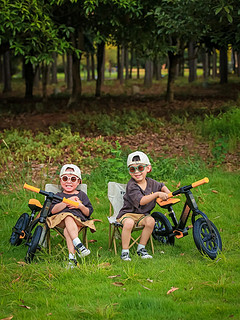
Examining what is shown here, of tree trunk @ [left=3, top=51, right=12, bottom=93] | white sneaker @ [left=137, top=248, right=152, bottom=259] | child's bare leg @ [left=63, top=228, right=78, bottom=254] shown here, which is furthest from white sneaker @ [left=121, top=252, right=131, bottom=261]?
tree trunk @ [left=3, top=51, right=12, bottom=93]

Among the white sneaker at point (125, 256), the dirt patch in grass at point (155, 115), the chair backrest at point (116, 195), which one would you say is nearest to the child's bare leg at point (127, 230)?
the white sneaker at point (125, 256)

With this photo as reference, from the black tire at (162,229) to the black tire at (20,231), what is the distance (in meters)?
1.66

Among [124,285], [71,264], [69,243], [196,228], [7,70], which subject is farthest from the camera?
[7,70]

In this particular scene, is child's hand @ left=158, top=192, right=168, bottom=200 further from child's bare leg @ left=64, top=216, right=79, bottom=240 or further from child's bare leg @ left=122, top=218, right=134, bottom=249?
child's bare leg @ left=64, top=216, right=79, bottom=240

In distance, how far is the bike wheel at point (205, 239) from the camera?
571 centimetres

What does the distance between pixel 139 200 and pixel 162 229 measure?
63 centimetres

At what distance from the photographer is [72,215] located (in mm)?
6012

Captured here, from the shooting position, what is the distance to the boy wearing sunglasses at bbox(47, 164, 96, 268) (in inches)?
230

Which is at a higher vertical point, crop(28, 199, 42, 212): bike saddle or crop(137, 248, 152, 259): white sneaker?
crop(28, 199, 42, 212): bike saddle

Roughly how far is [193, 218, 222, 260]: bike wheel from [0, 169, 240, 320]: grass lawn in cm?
12

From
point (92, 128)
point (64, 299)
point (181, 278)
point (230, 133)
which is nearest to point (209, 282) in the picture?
point (181, 278)

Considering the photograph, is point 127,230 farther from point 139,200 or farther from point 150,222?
point 139,200

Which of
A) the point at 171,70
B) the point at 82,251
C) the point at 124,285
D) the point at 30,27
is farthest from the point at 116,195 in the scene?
the point at 171,70

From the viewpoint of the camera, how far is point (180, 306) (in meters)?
4.52
